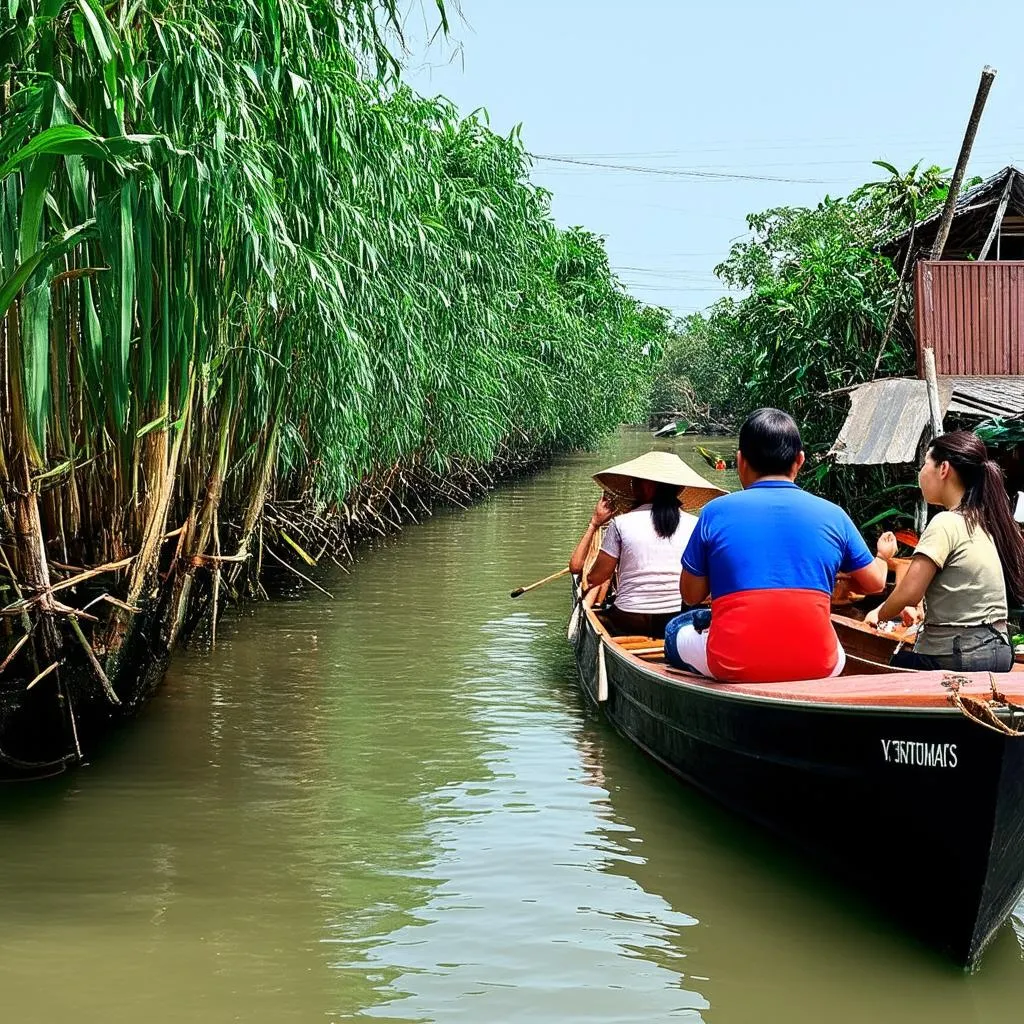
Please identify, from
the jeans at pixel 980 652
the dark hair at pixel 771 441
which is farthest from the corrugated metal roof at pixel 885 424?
the dark hair at pixel 771 441

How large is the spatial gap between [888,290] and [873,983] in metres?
11.7

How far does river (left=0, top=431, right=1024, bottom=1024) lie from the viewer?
4156 mm

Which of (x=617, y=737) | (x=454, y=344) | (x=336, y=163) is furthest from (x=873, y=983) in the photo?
(x=454, y=344)

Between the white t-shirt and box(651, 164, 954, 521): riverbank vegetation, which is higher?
box(651, 164, 954, 521): riverbank vegetation

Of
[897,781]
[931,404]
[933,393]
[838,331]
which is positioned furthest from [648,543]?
[838,331]

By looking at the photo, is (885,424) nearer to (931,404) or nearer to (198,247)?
(931,404)

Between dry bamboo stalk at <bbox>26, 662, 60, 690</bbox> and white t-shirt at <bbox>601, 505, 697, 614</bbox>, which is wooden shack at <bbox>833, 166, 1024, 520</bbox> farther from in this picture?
dry bamboo stalk at <bbox>26, 662, 60, 690</bbox>

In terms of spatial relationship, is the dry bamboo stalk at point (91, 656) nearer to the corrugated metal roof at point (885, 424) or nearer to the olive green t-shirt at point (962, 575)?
the olive green t-shirt at point (962, 575)

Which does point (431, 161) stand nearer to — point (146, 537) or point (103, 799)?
point (146, 537)

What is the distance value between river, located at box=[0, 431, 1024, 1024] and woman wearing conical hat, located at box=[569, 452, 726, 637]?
72 cm

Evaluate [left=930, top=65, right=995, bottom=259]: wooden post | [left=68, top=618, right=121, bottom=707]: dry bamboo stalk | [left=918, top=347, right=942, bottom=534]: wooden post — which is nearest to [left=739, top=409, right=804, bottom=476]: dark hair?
[left=68, top=618, right=121, bottom=707]: dry bamboo stalk

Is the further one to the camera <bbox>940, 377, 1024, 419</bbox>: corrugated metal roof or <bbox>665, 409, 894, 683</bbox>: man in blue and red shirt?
<bbox>940, 377, 1024, 419</bbox>: corrugated metal roof

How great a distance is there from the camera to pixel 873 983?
4234mm

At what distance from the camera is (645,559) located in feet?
24.9
